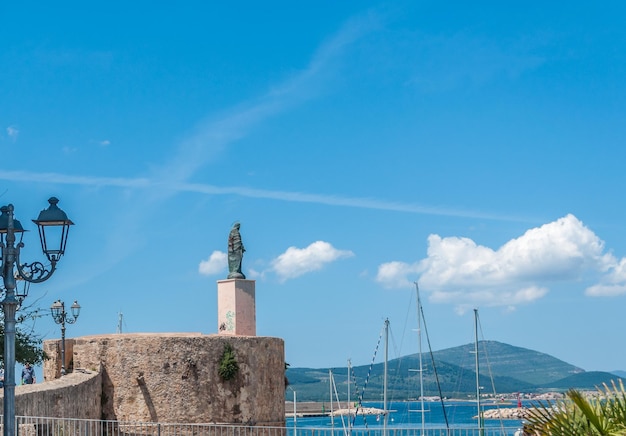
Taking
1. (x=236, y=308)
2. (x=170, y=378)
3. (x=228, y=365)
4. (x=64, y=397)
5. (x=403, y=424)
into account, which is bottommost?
(x=403, y=424)

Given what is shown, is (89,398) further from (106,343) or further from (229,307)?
(229,307)

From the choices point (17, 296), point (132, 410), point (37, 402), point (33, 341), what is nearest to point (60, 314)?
point (33, 341)

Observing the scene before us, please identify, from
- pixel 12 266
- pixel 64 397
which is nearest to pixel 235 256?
pixel 64 397

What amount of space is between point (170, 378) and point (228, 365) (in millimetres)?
1233

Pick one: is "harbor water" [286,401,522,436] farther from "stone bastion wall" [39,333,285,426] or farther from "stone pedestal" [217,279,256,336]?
"stone pedestal" [217,279,256,336]

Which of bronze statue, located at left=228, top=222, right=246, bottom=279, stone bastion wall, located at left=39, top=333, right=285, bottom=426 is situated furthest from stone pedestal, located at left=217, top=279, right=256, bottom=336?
stone bastion wall, located at left=39, top=333, right=285, bottom=426

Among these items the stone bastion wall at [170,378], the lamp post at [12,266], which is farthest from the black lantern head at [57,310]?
the lamp post at [12,266]

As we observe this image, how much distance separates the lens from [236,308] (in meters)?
22.2

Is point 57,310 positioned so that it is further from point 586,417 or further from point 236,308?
point 586,417

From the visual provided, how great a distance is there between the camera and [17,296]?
11.1 meters

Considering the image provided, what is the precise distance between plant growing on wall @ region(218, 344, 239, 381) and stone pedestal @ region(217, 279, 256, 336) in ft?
4.31

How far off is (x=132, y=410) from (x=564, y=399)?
34.8ft

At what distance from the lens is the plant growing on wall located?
2053cm

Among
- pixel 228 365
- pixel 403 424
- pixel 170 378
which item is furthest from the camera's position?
pixel 403 424
